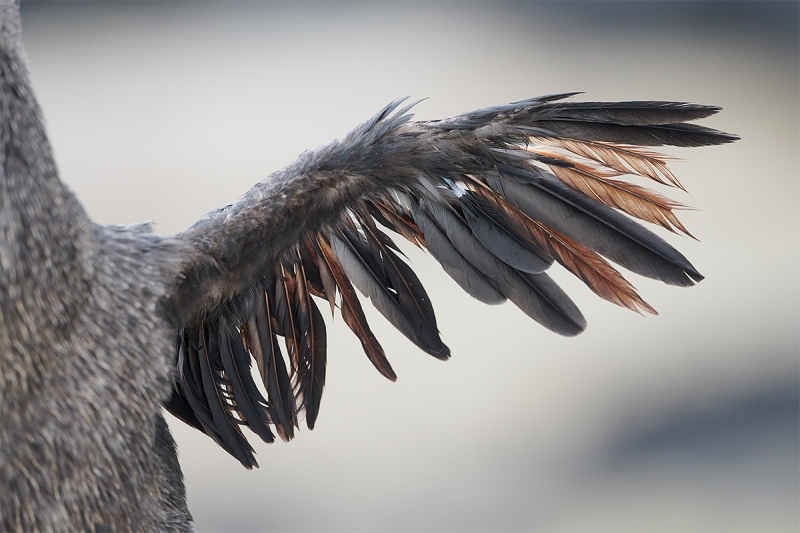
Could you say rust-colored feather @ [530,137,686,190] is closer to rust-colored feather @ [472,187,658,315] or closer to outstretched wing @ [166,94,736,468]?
outstretched wing @ [166,94,736,468]

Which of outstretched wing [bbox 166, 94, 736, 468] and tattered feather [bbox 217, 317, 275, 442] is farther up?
outstretched wing [bbox 166, 94, 736, 468]

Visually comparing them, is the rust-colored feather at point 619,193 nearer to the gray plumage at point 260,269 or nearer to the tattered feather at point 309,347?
the gray plumage at point 260,269

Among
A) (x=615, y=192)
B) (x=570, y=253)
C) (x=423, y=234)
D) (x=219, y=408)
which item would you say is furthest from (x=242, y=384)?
(x=615, y=192)

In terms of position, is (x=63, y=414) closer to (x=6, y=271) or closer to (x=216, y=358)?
(x=6, y=271)

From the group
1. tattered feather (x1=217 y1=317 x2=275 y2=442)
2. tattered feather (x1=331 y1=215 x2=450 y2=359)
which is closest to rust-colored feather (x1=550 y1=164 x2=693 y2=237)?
tattered feather (x1=331 y1=215 x2=450 y2=359)

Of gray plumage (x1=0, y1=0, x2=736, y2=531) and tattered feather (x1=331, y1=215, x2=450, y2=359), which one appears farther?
tattered feather (x1=331, y1=215, x2=450, y2=359)

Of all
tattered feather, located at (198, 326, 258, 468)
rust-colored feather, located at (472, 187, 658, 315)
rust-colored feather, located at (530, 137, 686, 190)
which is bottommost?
tattered feather, located at (198, 326, 258, 468)

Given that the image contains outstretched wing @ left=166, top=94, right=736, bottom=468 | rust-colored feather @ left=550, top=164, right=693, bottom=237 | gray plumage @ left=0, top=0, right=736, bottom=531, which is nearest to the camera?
gray plumage @ left=0, top=0, right=736, bottom=531

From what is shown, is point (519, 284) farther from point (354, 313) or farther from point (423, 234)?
point (354, 313)

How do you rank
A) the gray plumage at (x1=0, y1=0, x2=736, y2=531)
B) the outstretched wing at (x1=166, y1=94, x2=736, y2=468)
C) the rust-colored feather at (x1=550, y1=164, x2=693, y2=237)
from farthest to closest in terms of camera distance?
the rust-colored feather at (x1=550, y1=164, x2=693, y2=237) → the outstretched wing at (x1=166, y1=94, x2=736, y2=468) → the gray plumage at (x1=0, y1=0, x2=736, y2=531)
